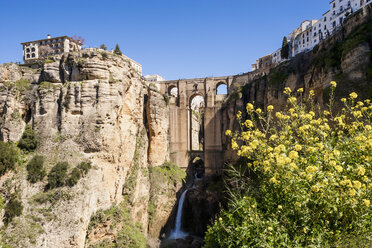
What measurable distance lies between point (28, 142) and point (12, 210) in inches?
223

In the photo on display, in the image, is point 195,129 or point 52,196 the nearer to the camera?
point 52,196

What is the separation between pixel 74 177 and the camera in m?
19.1

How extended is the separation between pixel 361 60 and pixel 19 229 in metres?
23.3

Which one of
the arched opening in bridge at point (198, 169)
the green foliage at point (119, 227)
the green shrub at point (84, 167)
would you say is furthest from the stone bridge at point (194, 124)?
the green shrub at point (84, 167)

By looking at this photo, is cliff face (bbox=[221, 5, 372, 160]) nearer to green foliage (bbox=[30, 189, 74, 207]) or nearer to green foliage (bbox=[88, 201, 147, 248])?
green foliage (bbox=[30, 189, 74, 207])

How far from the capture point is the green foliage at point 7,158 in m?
19.3

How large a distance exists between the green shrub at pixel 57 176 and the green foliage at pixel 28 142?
3.20 metres

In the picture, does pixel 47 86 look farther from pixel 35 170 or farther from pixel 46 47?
pixel 46 47

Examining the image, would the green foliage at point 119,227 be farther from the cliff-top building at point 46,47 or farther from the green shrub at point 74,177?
the cliff-top building at point 46,47

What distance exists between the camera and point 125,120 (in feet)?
81.5

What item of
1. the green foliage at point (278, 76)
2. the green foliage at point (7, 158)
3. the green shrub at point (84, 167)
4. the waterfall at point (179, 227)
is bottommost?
the waterfall at point (179, 227)

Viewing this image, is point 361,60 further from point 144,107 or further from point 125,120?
point 144,107

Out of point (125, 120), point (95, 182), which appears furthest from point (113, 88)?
point (95, 182)

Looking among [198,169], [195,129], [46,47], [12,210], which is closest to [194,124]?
[195,129]
